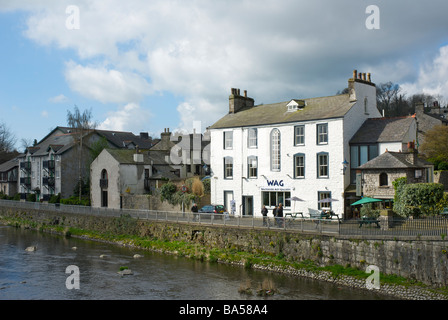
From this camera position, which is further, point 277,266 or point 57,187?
point 57,187

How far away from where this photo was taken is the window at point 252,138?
1480 inches

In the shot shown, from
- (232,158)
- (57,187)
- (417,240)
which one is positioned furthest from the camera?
(57,187)

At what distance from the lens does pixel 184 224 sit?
109ft

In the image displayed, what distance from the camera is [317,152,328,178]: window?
1309 inches

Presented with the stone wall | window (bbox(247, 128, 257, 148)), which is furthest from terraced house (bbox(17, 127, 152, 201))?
window (bbox(247, 128, 257, 148))

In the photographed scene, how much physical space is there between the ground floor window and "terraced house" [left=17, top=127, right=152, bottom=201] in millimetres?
28728

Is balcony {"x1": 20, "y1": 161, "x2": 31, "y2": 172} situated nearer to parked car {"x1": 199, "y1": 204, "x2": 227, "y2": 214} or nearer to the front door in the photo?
parked car {"x1": 199, "y1": 204, "x2": 227, "y2": 214}

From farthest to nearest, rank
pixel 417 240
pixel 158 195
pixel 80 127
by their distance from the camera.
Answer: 1. pixel 80 127
2. pixel 158 195
3. pixel 417 240

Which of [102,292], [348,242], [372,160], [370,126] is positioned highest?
[370,126]

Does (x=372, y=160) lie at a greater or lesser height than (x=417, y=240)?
greater

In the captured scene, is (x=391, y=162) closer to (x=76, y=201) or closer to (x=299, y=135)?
(x=299, y=135)

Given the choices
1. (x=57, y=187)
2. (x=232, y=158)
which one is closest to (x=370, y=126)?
(x=232, y=158)
